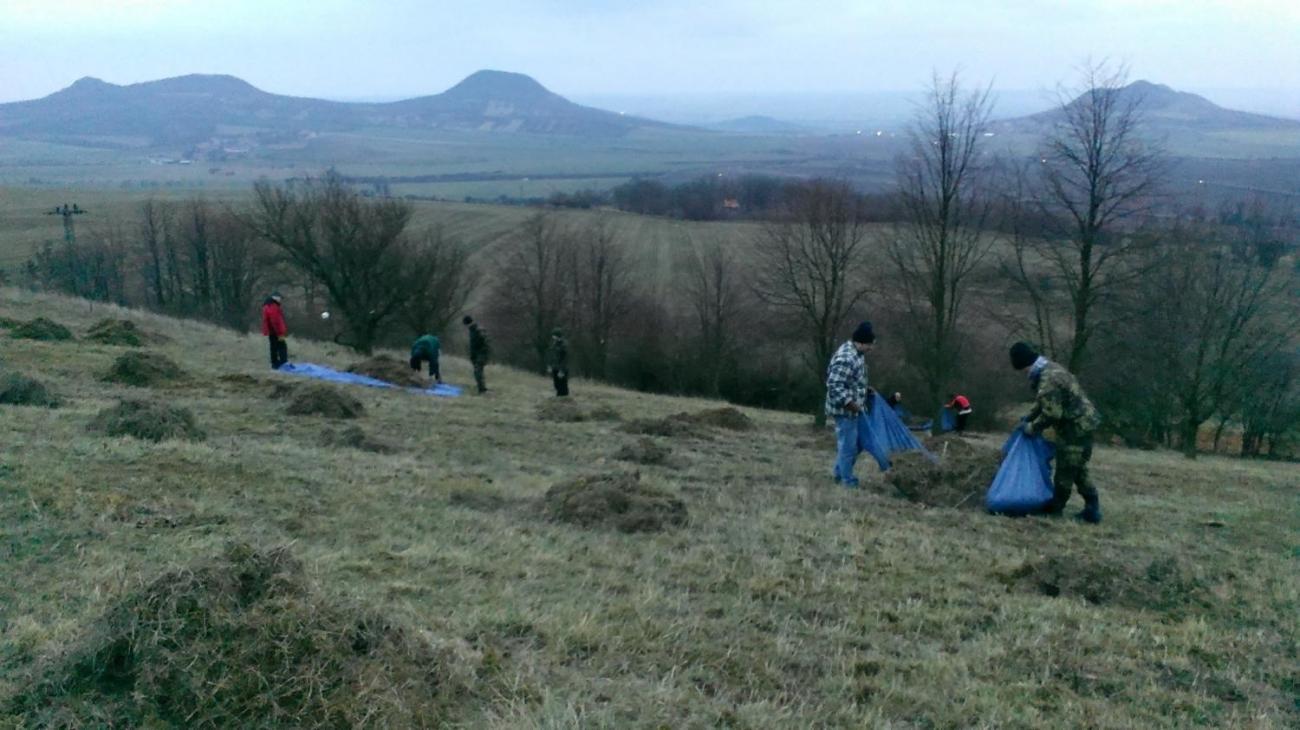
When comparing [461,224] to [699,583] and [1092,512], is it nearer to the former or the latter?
[1092,512]

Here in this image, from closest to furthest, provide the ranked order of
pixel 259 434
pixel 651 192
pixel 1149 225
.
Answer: pixel 259 434, pixel 1149 225, pixel 651 192

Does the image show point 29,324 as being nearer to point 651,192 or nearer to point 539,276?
point 539,276

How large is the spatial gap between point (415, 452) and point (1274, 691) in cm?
940

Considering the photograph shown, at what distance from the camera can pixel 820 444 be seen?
16359mm

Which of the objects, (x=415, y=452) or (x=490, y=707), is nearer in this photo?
(x=490, y=707)

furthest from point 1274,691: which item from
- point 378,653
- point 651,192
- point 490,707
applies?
point 651,192

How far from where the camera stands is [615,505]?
8.70 m

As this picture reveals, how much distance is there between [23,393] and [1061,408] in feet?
41.3

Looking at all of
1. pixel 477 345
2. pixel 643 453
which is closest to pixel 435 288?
pixel 477 345

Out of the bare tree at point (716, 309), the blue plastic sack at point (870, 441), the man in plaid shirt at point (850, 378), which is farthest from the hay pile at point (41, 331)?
the bare tree at point (716, 309)

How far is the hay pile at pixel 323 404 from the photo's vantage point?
13.5 m

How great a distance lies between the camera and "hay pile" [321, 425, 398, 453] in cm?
1150

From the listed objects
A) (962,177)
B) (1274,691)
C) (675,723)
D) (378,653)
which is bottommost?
(1274,691)

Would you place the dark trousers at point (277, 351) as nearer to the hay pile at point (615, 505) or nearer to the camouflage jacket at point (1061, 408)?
the hay pile at point (615, 505)
